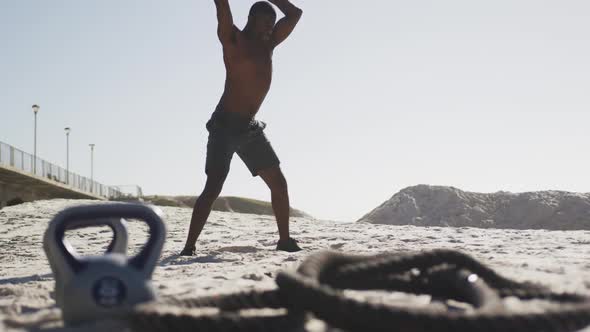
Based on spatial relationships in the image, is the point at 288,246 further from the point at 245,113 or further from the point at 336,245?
the point at 245,113

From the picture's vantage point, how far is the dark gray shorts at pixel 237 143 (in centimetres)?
452

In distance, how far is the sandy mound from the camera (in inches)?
413

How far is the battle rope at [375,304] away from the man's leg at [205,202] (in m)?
2.49

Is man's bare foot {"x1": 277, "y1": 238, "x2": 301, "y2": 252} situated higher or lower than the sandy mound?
lower

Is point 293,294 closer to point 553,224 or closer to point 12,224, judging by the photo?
point 12,224

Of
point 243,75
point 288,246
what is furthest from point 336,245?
point 243,75

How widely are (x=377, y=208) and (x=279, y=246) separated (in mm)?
7796

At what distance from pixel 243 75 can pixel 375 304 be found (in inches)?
133

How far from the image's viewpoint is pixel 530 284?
2.10 metres

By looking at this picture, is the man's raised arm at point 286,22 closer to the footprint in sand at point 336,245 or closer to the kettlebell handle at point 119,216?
the footprint in sand at point 336,245

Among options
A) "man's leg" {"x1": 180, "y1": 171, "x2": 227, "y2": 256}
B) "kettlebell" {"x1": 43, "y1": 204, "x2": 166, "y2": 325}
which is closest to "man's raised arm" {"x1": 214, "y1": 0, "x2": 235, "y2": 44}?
"man's leg" {"x1": 180, "y1": 171, "x2": 227, "y2": 256}

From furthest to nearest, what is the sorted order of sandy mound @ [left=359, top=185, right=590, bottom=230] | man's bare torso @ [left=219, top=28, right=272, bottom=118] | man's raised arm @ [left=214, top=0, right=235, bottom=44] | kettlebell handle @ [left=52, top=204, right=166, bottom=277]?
sandy mound @ [left=359, top=185, right=590, bottom=230]
man's bare torso @ [left=219, top=28, right=272, bottom=118]
man's raised arm @ [left=214, top=0, right=235, bottom=44]
kettlebell handle @ [left=52, top=204, right=166, bottom=277]

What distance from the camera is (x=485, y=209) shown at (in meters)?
11.1

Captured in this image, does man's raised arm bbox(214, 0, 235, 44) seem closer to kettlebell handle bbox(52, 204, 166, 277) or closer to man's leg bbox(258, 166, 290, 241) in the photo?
man's leg bbox(258, 166, 290, 241)
